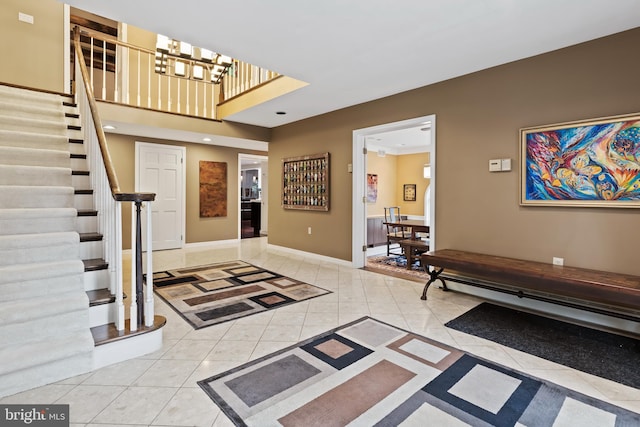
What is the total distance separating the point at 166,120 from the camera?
5332 mm

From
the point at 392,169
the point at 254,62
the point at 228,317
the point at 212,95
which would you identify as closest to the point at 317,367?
the point at 228,317

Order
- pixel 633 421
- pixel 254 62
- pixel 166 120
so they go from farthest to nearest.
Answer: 1. pixel 166 120
2. pixel 254 62
3. pixel 633 421

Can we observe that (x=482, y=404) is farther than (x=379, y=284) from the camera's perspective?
No

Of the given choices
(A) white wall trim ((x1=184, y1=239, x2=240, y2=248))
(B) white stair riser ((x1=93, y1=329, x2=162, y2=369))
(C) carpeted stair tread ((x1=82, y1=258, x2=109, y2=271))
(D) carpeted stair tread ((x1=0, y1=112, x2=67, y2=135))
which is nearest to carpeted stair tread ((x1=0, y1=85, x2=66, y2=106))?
(D) carpeted stair tread ((x1=0, y1=112, x2=67, y2=135))

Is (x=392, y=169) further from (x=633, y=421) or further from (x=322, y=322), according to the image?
(x=633, y=421)

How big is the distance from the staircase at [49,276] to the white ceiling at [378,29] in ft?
4.96

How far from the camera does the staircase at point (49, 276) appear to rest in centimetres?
189

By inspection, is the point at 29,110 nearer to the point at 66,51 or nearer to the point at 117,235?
the point at 66,51

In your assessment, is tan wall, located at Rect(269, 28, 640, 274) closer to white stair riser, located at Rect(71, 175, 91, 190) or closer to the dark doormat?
the dark doormat

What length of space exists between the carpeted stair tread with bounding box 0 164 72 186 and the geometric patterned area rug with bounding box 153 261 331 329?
4.97 feet

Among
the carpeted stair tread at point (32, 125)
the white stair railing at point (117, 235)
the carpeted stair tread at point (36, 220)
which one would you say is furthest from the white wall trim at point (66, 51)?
the carpeted stair tread at point (36, 220)

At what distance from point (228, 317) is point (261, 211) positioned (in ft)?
22.8

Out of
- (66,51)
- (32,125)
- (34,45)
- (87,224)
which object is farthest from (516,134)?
(34,45)

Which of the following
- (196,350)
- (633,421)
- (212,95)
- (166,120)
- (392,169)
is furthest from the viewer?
(392,169)
